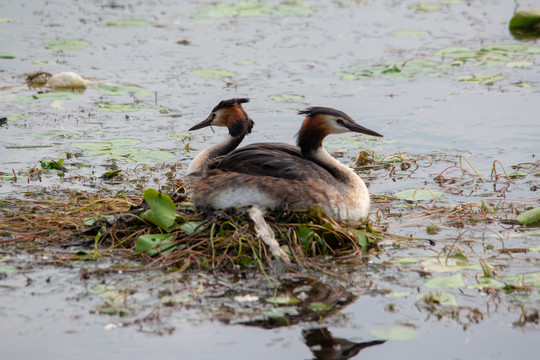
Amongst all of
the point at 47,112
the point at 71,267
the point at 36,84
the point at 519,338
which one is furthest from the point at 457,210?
the point at 36,84

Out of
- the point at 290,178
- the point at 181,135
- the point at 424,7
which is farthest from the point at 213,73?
the point at 424,7

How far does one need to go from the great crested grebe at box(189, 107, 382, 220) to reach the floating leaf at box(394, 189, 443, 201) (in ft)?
2.79

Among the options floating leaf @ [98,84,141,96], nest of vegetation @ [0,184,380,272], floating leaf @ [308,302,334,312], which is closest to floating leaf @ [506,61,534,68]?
floating leaf @ [98,84,141,96]

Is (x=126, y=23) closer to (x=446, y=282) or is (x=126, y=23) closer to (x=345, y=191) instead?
(x=345, y=191)

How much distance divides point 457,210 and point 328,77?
4.48 metres

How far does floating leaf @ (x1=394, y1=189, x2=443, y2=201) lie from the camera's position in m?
6.73

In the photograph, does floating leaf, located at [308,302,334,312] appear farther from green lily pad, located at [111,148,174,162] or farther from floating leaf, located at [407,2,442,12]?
floating leaf, located at [407,2,442,12]

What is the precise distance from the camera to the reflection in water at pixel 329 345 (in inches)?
167

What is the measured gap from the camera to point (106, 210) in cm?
616

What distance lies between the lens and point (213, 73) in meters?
10.4

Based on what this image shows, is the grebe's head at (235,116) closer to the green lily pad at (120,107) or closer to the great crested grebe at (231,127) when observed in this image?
the great crested grebe at (231,127)

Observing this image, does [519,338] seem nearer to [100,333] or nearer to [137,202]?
[100,333]

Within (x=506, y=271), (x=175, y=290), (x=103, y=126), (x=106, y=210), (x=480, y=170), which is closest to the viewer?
(x=175, y=290)

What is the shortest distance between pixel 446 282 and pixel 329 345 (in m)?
1.05
